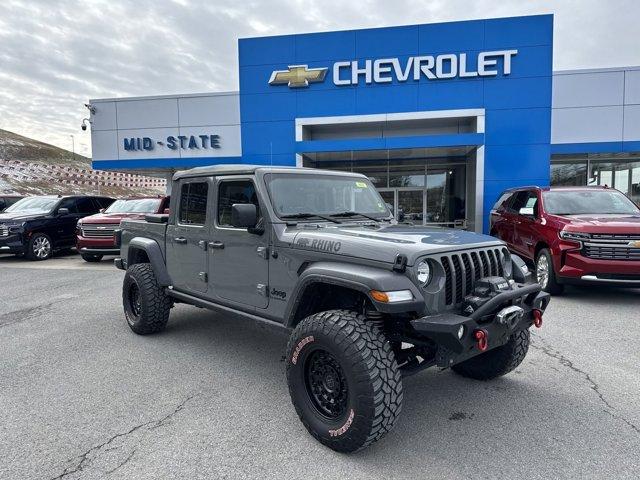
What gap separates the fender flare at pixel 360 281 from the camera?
274cm

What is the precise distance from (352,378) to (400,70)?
14.4m

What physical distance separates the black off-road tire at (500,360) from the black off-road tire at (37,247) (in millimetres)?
12145

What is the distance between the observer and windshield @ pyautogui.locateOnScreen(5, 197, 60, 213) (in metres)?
12.7

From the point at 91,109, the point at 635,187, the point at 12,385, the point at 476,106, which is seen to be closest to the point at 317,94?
the point at 476,106

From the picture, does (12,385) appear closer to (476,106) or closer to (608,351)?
(608,351)

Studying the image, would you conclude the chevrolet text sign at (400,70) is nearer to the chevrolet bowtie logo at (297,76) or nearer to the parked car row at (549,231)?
the chevrolet bowtie logo at (297,76)

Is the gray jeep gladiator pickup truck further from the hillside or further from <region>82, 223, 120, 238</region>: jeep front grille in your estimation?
the hillside

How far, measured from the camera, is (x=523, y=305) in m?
3.20

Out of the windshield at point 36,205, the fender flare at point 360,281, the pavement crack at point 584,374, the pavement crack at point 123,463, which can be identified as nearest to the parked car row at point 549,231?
the windshield at point 36,205

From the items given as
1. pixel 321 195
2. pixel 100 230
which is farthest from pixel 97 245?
pixel 321 195

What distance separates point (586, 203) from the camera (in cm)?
786

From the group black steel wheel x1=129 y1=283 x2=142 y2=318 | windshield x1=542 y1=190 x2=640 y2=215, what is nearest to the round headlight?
black steel wheel x1=129 y1=283 x2=142 y2=318

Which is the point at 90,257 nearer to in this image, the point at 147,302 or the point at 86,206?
the point at 86,206

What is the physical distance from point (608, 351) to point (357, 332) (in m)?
3.44
